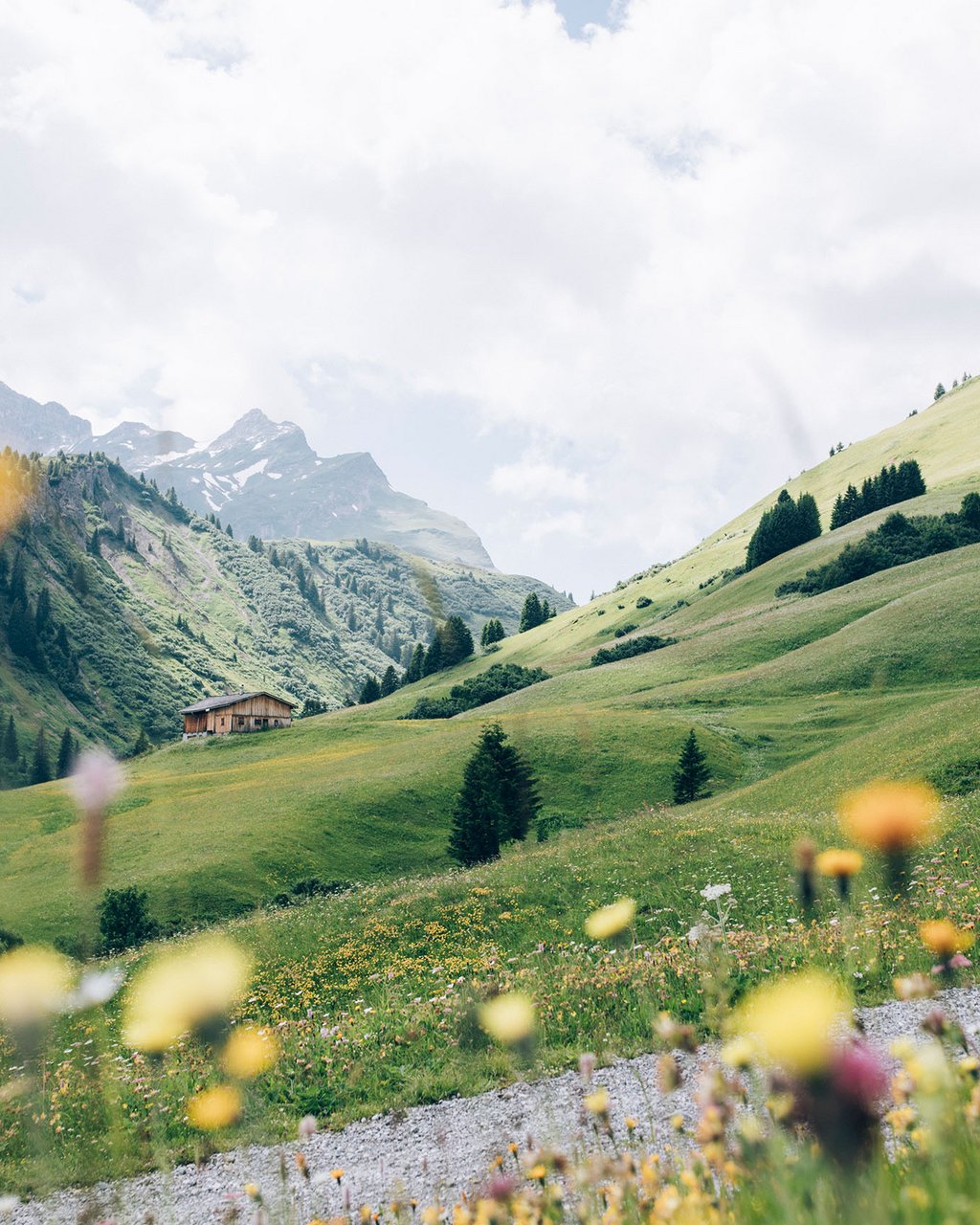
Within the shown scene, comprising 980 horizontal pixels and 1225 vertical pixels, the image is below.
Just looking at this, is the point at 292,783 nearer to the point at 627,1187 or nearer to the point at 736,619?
the point at 627,1187

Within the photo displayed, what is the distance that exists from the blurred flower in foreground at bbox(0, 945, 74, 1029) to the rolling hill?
6.07 metres

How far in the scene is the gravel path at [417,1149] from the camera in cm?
739

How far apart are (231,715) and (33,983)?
350 feet

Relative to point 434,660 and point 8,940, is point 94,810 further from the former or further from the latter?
point 434,660

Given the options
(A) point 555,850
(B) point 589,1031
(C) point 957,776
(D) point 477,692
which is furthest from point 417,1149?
(D) point 477,692

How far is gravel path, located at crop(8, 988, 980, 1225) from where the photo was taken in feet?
24.2

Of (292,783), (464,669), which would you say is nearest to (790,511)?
(464,669)

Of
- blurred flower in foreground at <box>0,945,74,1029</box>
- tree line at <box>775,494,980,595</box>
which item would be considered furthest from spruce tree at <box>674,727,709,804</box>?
tree line at <box>775,494,980,595</box>

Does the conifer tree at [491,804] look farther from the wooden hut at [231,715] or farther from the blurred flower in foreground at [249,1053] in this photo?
the wooden hut at [231,715]

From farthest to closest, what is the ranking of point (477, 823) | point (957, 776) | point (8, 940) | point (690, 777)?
point (690, 777) < point (477, 823) < point (8, 940) < point (957, 776)

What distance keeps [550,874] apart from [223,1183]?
1805 cm

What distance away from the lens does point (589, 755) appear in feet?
192

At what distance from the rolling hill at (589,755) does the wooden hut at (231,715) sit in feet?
66.1

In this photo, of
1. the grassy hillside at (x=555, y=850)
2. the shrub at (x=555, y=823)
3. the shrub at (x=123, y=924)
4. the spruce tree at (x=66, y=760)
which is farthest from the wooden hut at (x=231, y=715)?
the shrub at (x=123, y=924)
